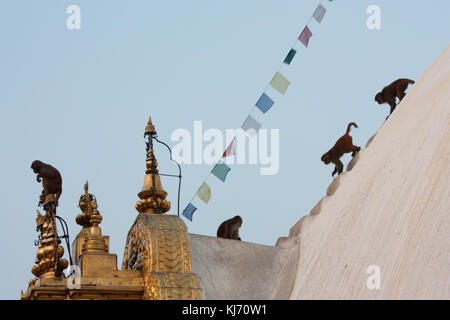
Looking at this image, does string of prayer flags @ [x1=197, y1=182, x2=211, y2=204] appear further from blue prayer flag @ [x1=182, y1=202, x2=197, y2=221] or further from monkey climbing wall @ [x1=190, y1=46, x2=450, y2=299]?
monkey climbing wall @ [x1=190, y1=46, x2=450, y2=299]

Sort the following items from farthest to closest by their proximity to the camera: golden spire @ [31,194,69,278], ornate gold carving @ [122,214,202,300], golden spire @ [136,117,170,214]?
golden spire @ [136,117,170,214] < golden spire @ [31,194,69,278] < ornate gold carving @ [122,214,202,300]

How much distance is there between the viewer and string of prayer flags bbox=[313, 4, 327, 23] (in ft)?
35.1

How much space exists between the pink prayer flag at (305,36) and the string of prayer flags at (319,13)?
0.19 meters

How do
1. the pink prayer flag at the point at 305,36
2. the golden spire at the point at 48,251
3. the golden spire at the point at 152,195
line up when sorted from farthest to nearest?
the pink prayer flag at the point at 305,36 → the golden spire at the point at 152,195 → the golden spire at the point at 48,251

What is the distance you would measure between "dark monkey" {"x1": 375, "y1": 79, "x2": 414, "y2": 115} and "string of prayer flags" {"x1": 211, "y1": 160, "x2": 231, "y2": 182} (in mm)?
1856

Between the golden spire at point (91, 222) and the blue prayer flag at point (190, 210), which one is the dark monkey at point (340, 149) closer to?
the blue prayer flag at point (190, 210)

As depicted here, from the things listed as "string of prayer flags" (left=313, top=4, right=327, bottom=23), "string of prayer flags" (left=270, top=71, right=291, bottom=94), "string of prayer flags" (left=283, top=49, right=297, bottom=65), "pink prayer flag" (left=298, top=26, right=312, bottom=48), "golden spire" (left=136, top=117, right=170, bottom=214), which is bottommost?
"golden spire" (left=136, top=117, right=170, bottom=214)

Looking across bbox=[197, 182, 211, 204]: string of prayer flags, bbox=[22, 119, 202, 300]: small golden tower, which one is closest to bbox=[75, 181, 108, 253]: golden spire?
bbox=[22, 119, 202, 300]: small golden tower

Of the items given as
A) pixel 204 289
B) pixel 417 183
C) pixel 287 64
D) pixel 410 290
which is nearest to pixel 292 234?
pixel 204 289

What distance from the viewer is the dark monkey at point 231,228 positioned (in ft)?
27.6

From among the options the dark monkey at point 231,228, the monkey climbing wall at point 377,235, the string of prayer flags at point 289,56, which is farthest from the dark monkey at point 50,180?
the string of prayer flags at point 289,56

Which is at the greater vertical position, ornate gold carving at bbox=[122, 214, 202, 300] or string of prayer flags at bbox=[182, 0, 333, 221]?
string of prayer flags at bbox=[182, 0, 333, 221]
